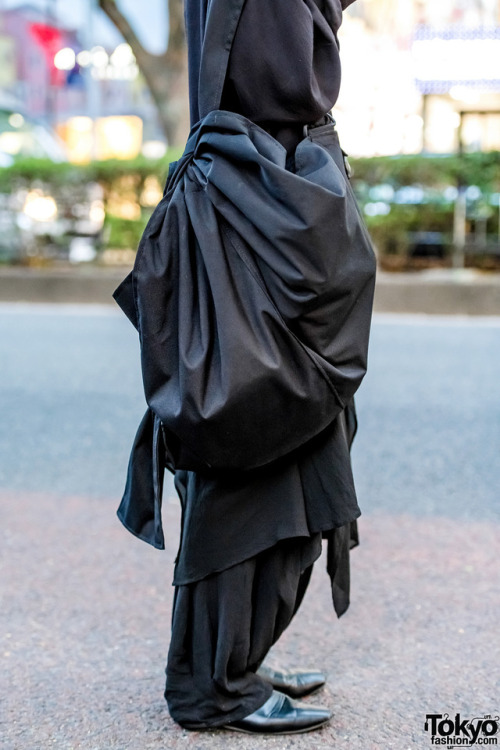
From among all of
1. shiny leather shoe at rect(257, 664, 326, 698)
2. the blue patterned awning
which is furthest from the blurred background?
shiny leather shoe at rect(257, 664, 326, 698)

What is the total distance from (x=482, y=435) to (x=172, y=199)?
3.54 meters

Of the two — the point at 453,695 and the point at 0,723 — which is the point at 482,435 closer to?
the point at 453,695

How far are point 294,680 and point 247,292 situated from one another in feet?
3.58

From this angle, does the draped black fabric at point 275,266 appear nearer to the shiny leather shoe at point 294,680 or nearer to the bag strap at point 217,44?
the bag strap at point 217,44

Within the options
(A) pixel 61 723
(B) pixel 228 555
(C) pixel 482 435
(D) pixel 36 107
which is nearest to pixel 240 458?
(B) pixel 228 555

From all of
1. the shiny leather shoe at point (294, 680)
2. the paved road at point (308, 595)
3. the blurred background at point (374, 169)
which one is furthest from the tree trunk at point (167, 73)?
the shiny leather shoe at point (294, 680)

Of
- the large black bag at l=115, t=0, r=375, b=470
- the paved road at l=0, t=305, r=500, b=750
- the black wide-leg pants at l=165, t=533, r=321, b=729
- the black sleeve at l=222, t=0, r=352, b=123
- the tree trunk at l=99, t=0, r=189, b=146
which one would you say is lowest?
the paved road at l=0, t=305, r=500, b=750

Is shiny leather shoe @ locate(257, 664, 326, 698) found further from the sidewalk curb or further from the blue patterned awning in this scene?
the blue patterned awning

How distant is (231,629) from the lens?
2162mm

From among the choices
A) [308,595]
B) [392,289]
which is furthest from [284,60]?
[392,289]

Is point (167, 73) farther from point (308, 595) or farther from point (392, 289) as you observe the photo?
point (308, 595)

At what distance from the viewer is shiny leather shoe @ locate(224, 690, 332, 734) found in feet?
7.46

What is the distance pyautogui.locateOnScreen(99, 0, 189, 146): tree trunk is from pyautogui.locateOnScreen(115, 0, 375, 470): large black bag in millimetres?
10588

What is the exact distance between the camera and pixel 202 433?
1.99 meters
